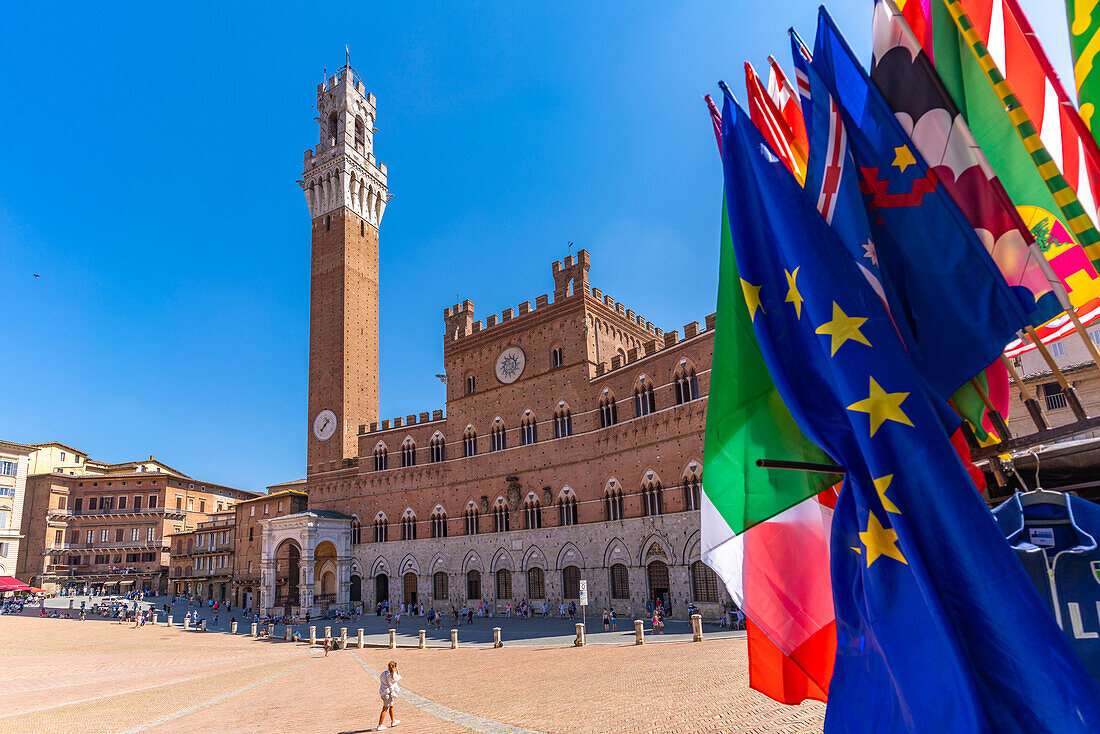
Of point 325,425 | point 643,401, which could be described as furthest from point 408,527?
point 643,401

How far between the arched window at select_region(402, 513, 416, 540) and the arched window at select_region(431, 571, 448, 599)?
9.30 feet

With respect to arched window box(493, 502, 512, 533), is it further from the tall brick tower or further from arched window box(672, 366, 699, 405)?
the tall brick tower

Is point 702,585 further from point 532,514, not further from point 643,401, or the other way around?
point 532,514

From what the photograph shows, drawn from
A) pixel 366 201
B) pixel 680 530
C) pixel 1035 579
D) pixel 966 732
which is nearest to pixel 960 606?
pixel 966 732

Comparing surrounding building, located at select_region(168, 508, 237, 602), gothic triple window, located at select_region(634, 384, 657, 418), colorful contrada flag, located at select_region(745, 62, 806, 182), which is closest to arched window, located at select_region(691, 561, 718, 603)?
gothic triple window, located at select_region(634, 384, 657, 418)

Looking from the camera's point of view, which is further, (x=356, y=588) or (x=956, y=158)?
(x=356, y=588)

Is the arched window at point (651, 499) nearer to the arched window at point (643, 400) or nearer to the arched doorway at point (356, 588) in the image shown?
the arched window at point (643, 400)

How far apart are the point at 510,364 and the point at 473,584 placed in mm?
12868

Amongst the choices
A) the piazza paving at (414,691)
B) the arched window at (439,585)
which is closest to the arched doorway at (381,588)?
the arched window at (439,585)

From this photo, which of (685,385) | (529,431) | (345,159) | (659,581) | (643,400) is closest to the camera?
(685,385)

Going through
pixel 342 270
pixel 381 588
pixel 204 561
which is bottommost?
pixel 381 588

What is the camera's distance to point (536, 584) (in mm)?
34250

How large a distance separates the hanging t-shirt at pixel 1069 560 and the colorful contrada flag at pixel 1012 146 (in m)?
1.18

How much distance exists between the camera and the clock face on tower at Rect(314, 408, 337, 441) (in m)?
45.7
